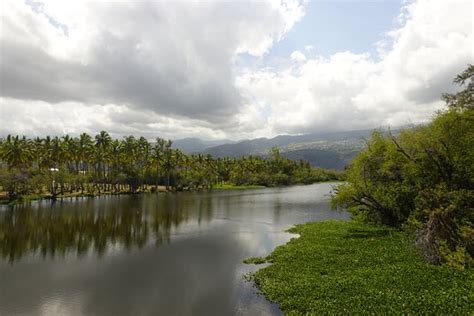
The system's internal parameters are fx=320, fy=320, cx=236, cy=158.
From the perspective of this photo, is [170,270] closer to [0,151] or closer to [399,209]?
[399,209]

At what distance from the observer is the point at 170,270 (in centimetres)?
3306

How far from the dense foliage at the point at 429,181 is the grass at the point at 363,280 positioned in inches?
104

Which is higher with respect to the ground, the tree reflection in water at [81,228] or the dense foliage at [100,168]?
the dense foliage at [100,168]

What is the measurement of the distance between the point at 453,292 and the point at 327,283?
815 centimetres

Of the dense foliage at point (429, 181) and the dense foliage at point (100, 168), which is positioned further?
the dense foliage at point (100, 168)

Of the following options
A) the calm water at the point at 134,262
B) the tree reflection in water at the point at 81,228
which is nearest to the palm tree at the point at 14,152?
the tree reflection in water at the point at 81,228

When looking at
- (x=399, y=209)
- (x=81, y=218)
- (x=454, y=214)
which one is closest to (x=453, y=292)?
(x=454, y=214)

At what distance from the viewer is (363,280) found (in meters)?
24.3

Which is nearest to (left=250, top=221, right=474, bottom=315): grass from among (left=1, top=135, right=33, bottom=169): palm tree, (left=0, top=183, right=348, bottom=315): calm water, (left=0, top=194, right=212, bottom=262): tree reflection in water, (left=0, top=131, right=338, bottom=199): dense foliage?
(left=0, top=183, right=348, bottom=315): calm water

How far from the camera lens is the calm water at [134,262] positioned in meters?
24.5

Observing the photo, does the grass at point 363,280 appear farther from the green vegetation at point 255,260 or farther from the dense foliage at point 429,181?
the dense foliage at point 429,181

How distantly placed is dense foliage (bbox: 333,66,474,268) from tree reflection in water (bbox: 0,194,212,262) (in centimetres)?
3085

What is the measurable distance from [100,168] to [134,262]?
380 ft

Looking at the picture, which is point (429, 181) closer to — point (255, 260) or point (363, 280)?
point (363, 280)
